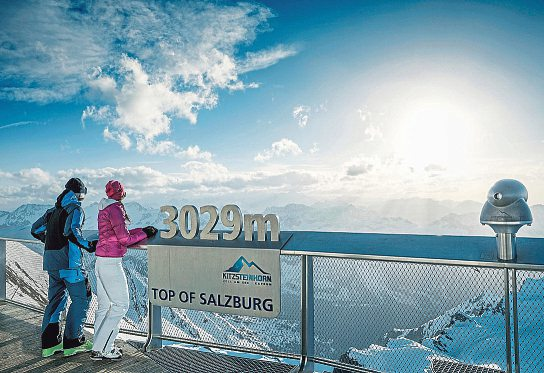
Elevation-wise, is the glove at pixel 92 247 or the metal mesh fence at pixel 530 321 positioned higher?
the glove at pixel 92 247

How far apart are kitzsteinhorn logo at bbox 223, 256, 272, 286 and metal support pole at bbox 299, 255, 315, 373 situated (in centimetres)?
39

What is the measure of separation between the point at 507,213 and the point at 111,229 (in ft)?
13.2

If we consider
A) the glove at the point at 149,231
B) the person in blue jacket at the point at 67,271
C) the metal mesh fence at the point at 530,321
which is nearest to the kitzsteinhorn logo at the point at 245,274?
the glove at the point at 149,231

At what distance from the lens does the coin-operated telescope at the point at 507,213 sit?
3.95 m

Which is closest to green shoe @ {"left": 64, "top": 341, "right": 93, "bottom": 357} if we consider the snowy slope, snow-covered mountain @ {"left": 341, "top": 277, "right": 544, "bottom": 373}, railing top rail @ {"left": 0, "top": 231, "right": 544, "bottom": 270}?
the snowy slope

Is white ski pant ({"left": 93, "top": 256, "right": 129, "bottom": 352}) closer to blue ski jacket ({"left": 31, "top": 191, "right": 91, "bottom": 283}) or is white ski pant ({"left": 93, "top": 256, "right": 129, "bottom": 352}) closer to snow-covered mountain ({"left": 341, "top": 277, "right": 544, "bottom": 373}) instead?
blue ski jacket ({"left": 31, "top": 191, "right": 91, "bottom": 283})

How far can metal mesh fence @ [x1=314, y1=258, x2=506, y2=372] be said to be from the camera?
4.23 metres

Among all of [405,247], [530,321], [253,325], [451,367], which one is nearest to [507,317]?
[530,321]

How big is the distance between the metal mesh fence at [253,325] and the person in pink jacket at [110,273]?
31.5 inches

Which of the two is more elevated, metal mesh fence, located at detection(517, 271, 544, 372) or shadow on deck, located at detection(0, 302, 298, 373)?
metal mesh fence, located at detection(517, 271, 544, 372)

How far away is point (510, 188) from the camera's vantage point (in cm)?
407

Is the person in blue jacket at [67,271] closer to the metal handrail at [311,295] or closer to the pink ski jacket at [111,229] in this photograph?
the pink ski jacket at [111,229]

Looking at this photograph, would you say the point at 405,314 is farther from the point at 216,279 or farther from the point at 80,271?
the point at 80,271

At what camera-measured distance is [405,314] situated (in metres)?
4.63
